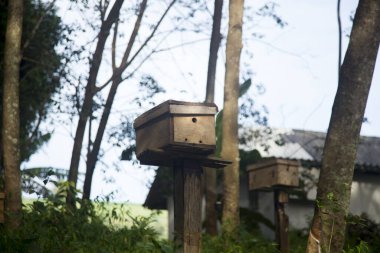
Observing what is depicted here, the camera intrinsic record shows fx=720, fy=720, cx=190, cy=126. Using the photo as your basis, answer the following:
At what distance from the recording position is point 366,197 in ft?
87.6

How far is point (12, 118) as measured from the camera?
12.7m

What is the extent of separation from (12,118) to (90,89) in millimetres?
6927

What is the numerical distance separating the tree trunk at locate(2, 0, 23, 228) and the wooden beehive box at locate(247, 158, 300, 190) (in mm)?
5193

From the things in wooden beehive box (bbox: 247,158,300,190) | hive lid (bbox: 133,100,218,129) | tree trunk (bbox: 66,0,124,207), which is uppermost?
tree trunk (bbox: 66,0,124,207)

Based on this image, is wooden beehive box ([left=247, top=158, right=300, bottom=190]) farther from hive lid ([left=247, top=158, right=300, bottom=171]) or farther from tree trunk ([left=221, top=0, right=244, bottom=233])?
tree trunk ([left=221, top=0, right=244, bottom=233])

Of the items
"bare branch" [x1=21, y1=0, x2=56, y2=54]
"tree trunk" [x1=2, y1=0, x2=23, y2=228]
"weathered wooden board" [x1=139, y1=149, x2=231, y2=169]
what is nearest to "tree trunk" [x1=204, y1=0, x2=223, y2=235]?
"bare branch" [x1=21, y1=0, x2=56, y2=54]

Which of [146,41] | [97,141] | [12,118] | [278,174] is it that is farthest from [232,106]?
[146,41]

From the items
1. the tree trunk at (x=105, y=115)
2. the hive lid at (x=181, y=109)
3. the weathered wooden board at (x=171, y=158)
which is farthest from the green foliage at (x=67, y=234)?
the tree trunk at (x=105, y=115)

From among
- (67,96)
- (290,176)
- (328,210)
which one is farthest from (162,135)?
(67,96)

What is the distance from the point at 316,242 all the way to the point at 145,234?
3756mm

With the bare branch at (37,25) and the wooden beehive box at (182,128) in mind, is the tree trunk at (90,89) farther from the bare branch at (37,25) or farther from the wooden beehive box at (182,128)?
the wooden beehive box at (182,128)

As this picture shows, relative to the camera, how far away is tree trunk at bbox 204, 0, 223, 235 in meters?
19.2

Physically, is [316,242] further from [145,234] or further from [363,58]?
[145,234]

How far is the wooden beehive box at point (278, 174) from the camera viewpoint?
47.9ft
